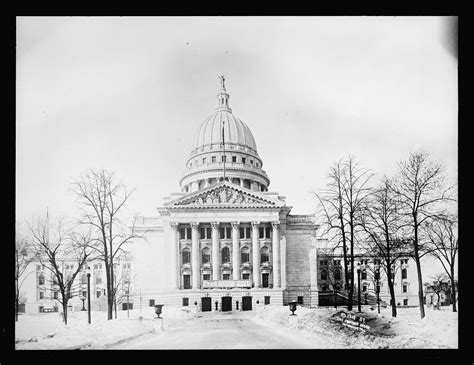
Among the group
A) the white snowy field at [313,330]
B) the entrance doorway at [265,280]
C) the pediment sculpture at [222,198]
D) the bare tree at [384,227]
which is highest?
the pediment sculpture at [222,198]

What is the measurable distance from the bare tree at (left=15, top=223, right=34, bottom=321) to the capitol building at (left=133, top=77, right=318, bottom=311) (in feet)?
16.5

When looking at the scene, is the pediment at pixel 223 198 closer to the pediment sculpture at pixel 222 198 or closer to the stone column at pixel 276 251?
the pediment sculpture at pixel 222 198

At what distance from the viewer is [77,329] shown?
18031mm

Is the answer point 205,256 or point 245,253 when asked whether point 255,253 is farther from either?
point 205,256

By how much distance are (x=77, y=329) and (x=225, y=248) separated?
10.0 meters

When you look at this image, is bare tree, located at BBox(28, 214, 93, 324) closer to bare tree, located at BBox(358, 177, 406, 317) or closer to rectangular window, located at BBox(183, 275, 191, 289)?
rectangular window, located at BBox(183, 275, 191, 289)

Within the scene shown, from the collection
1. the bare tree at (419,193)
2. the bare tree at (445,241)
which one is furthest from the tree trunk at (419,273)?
the bare tree at (445,241)

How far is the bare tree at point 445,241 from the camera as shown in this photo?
18.3 metres

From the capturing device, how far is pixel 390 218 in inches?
779

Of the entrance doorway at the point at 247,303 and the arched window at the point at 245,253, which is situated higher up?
the arched window at the point at 245,253

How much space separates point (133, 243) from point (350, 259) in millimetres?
10019

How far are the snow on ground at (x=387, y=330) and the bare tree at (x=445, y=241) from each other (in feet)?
4.45

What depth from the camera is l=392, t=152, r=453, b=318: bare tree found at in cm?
1862
